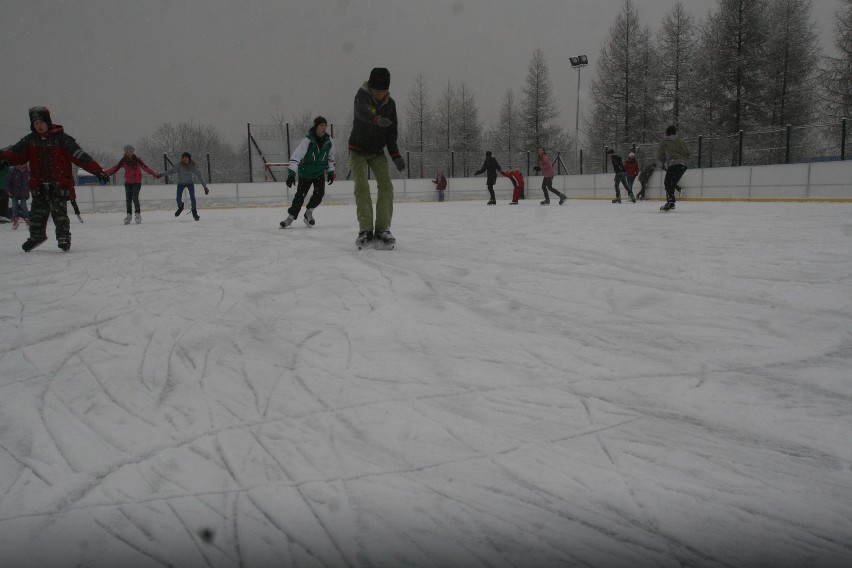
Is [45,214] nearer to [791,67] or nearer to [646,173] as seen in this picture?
[646,173]

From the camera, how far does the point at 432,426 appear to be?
1611 millimetres

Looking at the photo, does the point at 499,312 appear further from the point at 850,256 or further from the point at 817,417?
the point at 850,256

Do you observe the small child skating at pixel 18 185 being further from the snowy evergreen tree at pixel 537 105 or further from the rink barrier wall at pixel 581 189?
the snowy evergreen tree at pixel 537 105

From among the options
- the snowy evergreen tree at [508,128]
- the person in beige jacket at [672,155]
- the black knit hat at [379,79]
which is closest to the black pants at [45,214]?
the black knit hat at [379,79]

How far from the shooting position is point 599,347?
2.27 metres

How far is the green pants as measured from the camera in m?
5.28

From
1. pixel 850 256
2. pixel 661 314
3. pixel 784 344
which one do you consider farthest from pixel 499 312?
pixel 850 256

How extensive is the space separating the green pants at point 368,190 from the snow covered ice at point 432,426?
196cm

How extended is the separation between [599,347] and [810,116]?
36464 millimetres

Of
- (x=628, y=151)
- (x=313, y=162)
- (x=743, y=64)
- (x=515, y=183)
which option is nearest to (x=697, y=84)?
(x=743, y=64)

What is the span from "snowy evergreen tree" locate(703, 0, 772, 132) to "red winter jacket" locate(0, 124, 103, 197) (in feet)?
108

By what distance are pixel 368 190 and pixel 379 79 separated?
3.38 ft

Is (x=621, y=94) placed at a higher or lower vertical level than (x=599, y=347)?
higher

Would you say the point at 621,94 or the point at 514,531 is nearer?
the point at 514,531
